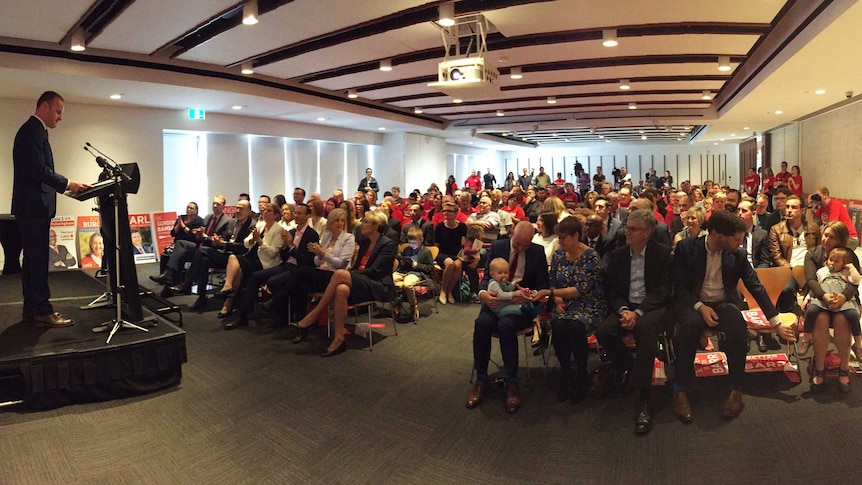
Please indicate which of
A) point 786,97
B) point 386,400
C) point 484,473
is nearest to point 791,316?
point 484,473

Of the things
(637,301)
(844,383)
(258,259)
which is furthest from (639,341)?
(258,259)

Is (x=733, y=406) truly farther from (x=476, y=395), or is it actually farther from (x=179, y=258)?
(x=179, y=258)

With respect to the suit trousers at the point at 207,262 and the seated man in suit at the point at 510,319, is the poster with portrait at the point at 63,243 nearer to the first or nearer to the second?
the suit trousers at the point at 207,262

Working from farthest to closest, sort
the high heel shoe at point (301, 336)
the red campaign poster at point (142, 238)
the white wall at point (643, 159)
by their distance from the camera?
the white wall at point (643, 159) → the red campaign poster at point (142, 238) → the high heel shoe at point (301, 336)

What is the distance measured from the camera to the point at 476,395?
10.9 feet

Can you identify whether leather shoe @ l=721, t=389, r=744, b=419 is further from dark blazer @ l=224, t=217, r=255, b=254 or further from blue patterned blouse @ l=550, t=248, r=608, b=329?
dark blazer @ l=224, t=217, r=255, b=254

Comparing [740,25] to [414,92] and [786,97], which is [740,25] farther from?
[414,92]

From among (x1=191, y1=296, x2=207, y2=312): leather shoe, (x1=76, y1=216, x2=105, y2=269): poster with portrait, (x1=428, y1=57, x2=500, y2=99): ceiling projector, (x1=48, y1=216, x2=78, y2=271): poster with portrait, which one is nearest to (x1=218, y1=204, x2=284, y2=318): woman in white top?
(x1=191, y1=296, x2=207, y2=312): leather shoe

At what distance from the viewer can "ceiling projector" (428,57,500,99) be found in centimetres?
557

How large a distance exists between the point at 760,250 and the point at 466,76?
3.34 m

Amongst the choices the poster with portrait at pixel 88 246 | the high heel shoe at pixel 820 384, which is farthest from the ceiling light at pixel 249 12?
the high heel shoe at pixel 820 384

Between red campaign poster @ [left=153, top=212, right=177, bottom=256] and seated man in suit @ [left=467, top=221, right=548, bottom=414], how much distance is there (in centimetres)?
758

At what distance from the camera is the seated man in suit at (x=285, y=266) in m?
4.91

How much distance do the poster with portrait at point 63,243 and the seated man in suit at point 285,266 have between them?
441cm
